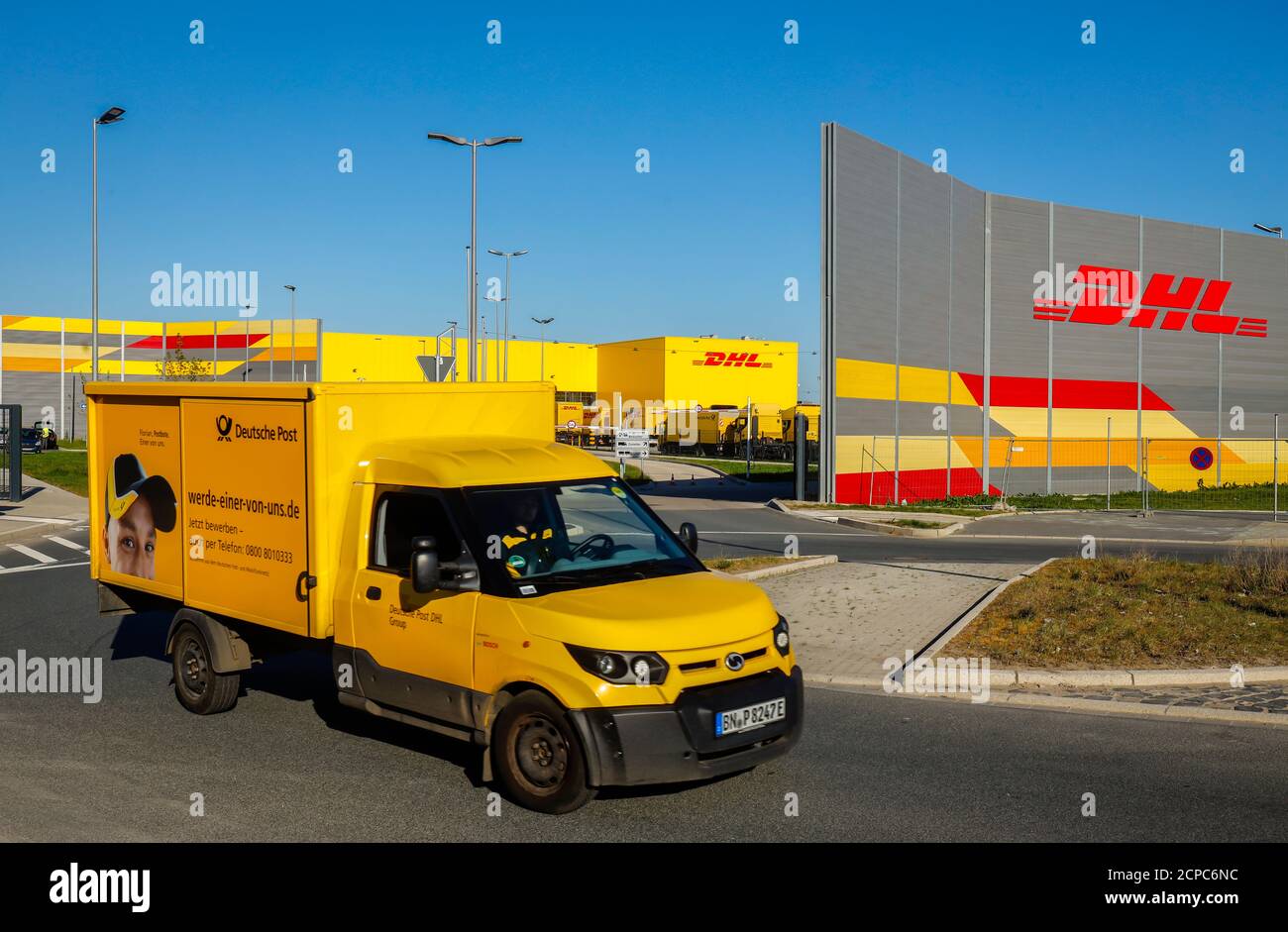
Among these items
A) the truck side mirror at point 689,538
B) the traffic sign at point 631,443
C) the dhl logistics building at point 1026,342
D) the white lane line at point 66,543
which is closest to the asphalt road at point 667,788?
the truck side mirror at point 689,538

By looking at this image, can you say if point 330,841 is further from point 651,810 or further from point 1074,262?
point 1074,262

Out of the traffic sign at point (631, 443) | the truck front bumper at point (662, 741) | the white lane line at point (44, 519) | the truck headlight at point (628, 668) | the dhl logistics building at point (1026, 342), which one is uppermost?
the dhl logistics building at point (1026, 342)

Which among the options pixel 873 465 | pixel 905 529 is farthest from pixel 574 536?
pixel 873 465

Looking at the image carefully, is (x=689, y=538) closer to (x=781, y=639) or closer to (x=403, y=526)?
(x=781, y=639)

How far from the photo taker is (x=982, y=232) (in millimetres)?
37438

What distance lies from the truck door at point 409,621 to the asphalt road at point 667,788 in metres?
0.57

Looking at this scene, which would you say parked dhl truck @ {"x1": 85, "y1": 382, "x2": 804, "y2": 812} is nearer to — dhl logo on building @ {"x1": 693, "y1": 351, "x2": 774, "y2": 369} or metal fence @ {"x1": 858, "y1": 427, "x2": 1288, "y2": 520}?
metal fence @ {"x1": 858, "y1": 427, "x2": 1288, "y2": 520}

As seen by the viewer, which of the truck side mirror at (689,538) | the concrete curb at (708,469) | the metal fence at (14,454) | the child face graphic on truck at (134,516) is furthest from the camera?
the concrete curb at (708,469)

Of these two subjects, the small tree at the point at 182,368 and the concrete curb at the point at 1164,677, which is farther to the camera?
the small tree at the point at 182,368

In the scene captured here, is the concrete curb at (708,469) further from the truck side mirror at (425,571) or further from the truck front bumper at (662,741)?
the truck front bumper at (662,741)

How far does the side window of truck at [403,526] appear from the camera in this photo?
7293 mm

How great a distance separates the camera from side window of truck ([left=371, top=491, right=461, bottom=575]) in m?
7.29

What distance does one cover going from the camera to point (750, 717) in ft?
21.1

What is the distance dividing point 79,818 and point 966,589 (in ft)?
35.4
